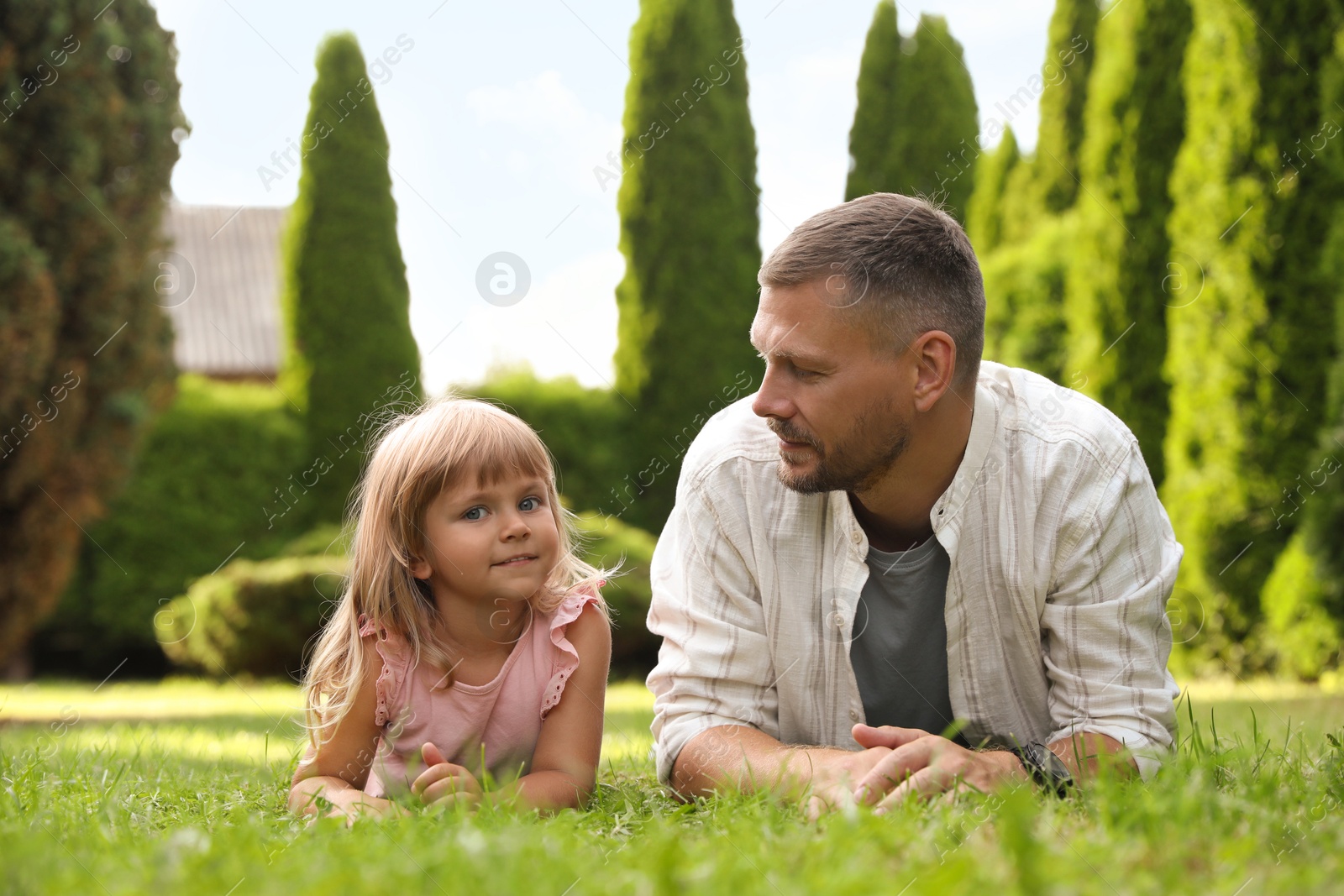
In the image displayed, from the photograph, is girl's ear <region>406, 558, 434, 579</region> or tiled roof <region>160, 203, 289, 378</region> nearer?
girl's ear <region>406, 558, 434, 579</region>

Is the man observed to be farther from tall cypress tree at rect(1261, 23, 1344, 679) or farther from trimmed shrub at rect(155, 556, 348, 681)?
trimmed shrub at rect(155, 556, 348, 681)

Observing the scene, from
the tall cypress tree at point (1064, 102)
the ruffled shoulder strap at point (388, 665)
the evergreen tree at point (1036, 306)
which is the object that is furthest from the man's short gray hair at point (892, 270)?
the tall cypress tree at point (1064, 102)

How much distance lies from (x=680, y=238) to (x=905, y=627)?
36.6ft

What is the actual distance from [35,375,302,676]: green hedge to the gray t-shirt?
430 inches

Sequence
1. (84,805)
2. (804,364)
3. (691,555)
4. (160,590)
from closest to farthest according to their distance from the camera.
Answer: (84,805) < (804,364) < (691,555) < (160,590)

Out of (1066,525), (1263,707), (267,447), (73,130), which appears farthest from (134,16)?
(1263,707)

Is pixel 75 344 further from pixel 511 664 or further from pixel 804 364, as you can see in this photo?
pixel 804 364

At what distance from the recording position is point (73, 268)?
859 centimetres

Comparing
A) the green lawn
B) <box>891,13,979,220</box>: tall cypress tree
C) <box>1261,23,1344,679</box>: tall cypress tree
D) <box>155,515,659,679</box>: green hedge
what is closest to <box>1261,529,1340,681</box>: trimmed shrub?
<box>1261,23,1344,679</box>: tall cypress tree

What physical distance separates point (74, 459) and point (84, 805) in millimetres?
7282

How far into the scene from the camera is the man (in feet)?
9.43

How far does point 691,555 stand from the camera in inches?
123

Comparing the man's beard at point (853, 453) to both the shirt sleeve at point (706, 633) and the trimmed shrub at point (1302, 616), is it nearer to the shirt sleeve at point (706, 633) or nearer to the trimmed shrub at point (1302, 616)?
the shirt sleeve at point (706, 633)

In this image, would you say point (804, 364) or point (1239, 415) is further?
point (1239, 415)
